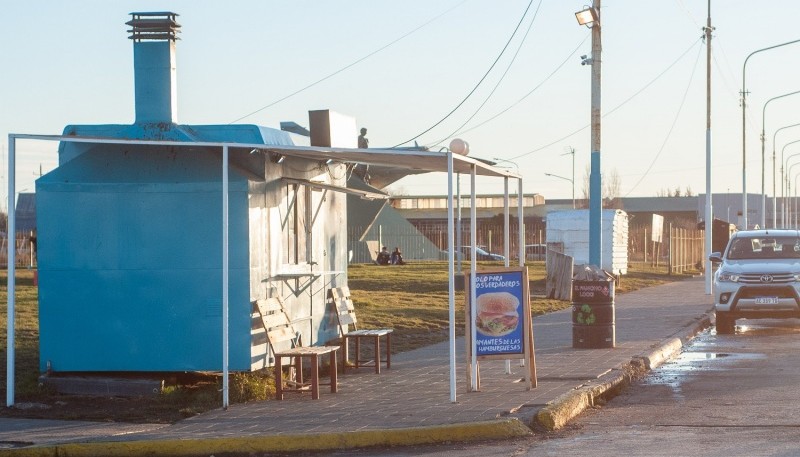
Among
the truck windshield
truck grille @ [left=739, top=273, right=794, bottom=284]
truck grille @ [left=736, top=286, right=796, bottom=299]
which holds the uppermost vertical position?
the truck windshield

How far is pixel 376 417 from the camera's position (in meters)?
11.1

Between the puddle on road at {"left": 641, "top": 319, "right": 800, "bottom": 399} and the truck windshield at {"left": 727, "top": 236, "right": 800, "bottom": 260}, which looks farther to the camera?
the truck windshield at {"left": 727, "top": 236, "right": 800, "bottom": 260}

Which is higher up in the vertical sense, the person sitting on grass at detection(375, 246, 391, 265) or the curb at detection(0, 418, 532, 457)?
the person sitting on grass at detection(375, 246, 391, 265)

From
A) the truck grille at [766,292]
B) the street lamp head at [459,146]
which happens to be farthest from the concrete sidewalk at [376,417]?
the truck grille at [766,292]

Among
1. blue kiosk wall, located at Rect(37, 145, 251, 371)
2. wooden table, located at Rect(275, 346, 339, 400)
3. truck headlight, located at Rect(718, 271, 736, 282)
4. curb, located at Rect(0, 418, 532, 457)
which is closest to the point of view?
curb, located at Rect(0, 418, 532, 457)

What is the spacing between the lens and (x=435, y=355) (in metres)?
17.7

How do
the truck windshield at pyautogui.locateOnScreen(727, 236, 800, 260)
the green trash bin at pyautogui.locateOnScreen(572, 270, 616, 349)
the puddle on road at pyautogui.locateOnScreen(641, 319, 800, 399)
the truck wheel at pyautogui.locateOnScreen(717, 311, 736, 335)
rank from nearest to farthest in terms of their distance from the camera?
the puddle on road at pyautogui.locateOnScreen(641, 319, 800, 399), the green trash bin at pyautogui.locateOnScreen(572, 270, 616, 349), the truck wheel at pyautogui.locateOnScreen(717, 311, 736, 335), the truck windshield at pyautogui.locateOnScreen(727, 236, 800, 260)

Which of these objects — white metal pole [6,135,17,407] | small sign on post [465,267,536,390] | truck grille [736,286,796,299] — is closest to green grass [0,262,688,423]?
white metal pole [6,135,17,407]

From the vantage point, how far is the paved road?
9.86m

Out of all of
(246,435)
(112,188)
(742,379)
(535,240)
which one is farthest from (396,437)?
(535,240)

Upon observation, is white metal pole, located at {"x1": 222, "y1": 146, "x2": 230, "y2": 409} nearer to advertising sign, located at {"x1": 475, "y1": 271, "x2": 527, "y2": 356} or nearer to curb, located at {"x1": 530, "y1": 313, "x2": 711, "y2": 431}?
advertising sign, located at {"x1": 475, "y1": 271, "x2": 527, "y2": 356}

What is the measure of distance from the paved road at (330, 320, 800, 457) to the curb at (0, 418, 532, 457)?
0.22 meters

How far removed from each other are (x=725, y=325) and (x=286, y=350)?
1211 cm

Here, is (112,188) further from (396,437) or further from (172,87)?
(396,437)
